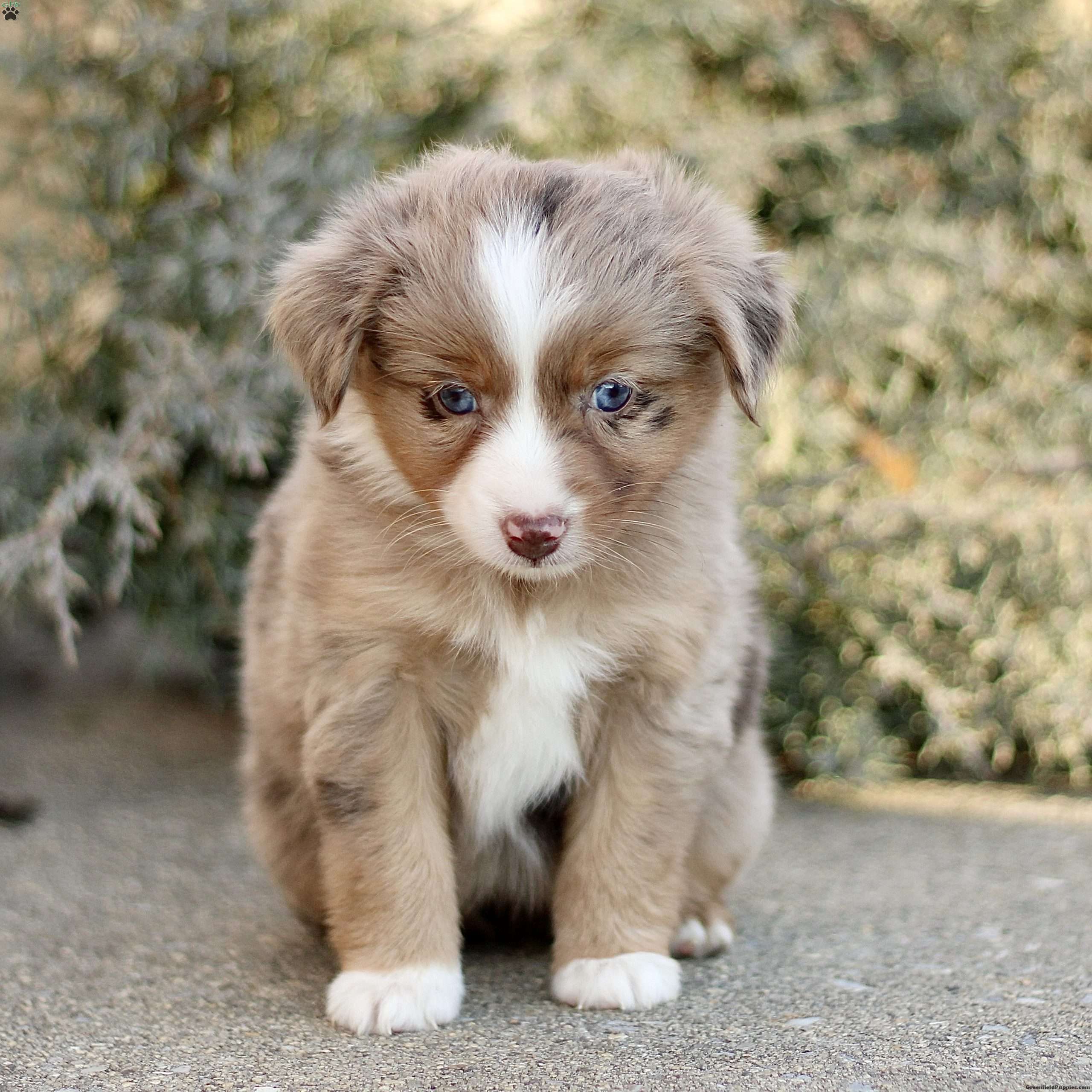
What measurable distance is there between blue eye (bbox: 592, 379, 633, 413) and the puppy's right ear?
56 cm

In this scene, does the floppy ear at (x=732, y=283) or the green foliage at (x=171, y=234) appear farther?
the green foliage at (x=171, y=234)

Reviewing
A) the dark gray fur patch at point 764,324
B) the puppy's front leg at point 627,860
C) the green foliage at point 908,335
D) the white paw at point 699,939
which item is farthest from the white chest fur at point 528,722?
the green foliage at point 908,335

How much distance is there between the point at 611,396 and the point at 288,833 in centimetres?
149

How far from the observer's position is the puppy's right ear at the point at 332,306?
10.5 ft

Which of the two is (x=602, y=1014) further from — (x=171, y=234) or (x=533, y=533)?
(x=171, y=234)

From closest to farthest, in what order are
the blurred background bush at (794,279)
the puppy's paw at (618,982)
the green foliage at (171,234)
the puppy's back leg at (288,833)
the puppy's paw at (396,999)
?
the puppy's paw at (396,999) < the puppy's paw at (618,982) < the puppy's back leg at (288,833) < the green foliage at (171,234) < the blurred background bush at (794,279)

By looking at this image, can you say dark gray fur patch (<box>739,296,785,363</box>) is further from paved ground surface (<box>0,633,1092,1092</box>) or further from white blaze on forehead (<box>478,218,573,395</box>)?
paved ground surface (<box>0,633,1092,1092</box>)

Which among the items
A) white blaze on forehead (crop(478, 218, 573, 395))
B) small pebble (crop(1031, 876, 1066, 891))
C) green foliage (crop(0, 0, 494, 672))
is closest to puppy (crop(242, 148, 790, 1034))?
white blaze on forehead (crop(478, 218, 573, 395))

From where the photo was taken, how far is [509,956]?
3.81m

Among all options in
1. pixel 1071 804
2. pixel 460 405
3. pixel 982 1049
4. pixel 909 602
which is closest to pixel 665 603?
pixel 460 405

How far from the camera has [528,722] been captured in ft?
10.8

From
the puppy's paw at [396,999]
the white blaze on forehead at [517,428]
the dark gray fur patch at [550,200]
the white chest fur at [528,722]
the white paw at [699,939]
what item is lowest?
the white paw at [699,939]

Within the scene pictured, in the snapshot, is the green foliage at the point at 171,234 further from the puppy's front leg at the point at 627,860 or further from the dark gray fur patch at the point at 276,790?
the puppy's front leg at the point at 627,860

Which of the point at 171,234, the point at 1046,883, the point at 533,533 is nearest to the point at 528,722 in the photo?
the point at 533,533
